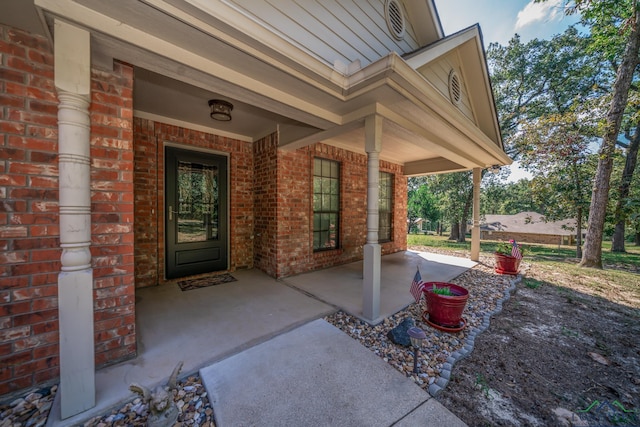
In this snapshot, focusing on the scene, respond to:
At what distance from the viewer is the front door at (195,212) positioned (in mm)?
3561

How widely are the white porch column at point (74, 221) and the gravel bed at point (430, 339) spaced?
1.96 m

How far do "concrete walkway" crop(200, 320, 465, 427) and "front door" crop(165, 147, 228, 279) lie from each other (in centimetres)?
242

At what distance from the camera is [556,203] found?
7.07m

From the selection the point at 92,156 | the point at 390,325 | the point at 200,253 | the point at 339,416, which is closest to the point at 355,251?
the point at 390,325

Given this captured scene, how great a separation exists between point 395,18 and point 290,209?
3.23 metres

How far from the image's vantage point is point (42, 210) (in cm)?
154

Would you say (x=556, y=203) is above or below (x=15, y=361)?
above

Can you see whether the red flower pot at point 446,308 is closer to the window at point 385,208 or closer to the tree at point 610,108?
the window at point 385,208

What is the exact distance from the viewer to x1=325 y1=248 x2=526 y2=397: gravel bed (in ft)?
5.86

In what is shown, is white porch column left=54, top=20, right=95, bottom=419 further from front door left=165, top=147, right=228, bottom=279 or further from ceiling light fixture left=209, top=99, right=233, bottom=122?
front door left=165, top=147, right=228, bottom=279

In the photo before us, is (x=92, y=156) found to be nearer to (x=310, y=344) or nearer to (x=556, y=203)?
(x=310, y=344)

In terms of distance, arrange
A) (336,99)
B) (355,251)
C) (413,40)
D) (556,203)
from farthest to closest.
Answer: (556,203) < (355,251) < (413,40) < (336,99)

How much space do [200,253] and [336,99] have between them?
327cm

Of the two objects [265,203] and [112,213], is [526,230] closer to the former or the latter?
[265,203]
